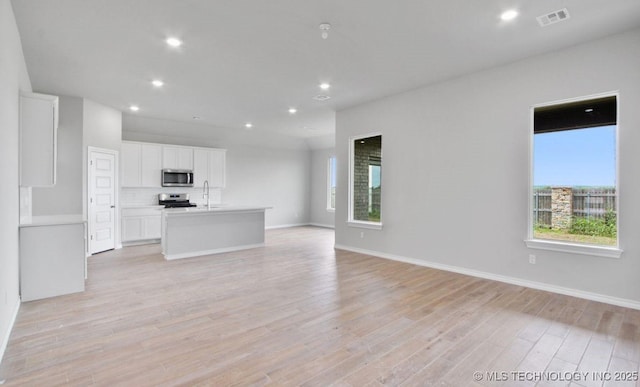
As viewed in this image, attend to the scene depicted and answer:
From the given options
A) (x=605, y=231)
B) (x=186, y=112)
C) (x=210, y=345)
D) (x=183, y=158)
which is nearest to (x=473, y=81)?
(x=605, y=231)

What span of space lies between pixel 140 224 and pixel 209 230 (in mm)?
2227

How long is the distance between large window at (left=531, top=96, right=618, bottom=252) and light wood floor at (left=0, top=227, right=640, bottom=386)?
845 mm

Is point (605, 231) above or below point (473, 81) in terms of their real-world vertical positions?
below

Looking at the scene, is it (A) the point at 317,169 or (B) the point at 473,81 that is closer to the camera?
(B) the point at 473,81

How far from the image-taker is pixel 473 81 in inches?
183

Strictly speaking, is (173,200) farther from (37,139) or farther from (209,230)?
(37,139)

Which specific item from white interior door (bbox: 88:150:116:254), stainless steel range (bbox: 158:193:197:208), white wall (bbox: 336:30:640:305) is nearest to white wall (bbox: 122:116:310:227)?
stainless steel range (bbox: 158:193:197:208)

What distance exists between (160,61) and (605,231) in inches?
230

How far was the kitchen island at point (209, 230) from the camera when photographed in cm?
566

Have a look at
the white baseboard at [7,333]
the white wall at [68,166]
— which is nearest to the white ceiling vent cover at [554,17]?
the white baseboard at [7,333]

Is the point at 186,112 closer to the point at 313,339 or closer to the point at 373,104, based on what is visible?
the point at 373,104

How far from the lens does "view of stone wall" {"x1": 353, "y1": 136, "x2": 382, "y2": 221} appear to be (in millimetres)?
6352

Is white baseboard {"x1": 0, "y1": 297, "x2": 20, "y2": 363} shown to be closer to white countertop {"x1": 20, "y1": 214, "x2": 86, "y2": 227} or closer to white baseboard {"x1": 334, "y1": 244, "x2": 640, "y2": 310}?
white countertop {"x1": 20, "y1": 214, "x2": 86, "y2": 227}

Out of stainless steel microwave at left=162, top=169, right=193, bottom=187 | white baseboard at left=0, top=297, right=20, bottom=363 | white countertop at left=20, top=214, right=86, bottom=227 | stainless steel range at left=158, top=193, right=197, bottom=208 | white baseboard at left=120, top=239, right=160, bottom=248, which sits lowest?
white baseboard at left=0, top=297, right=20, bottom=363
